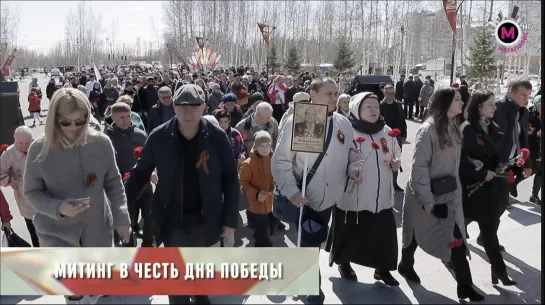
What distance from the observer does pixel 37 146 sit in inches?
124

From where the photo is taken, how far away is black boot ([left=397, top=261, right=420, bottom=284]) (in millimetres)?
4633

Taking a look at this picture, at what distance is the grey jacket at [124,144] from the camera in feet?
17.0

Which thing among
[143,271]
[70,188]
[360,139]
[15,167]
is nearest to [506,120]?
[360,139]

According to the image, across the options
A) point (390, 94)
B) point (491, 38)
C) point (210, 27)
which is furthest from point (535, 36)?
point (210, 27)

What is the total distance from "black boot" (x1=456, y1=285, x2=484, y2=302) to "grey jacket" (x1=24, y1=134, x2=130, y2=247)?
9.37 ft

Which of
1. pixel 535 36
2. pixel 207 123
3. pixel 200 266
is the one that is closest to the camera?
pixel 200 266

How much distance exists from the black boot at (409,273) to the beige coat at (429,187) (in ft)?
1.35

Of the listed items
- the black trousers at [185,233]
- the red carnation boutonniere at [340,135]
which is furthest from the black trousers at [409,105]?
the black trousers at [185,233]

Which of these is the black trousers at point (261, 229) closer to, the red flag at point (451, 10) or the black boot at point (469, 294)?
the black boot at point (469, 294)

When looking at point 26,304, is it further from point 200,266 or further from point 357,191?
point 357,191

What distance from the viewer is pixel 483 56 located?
92.3 ft

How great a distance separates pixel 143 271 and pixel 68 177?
2.40ft

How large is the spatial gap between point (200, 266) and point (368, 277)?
83.0 inches

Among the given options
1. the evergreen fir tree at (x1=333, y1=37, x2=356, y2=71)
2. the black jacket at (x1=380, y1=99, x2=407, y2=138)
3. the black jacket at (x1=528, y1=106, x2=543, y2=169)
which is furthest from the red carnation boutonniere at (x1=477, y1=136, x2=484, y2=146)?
the evergreen fir tree at (x1=333, y1=37, x2=356, y2=71)
